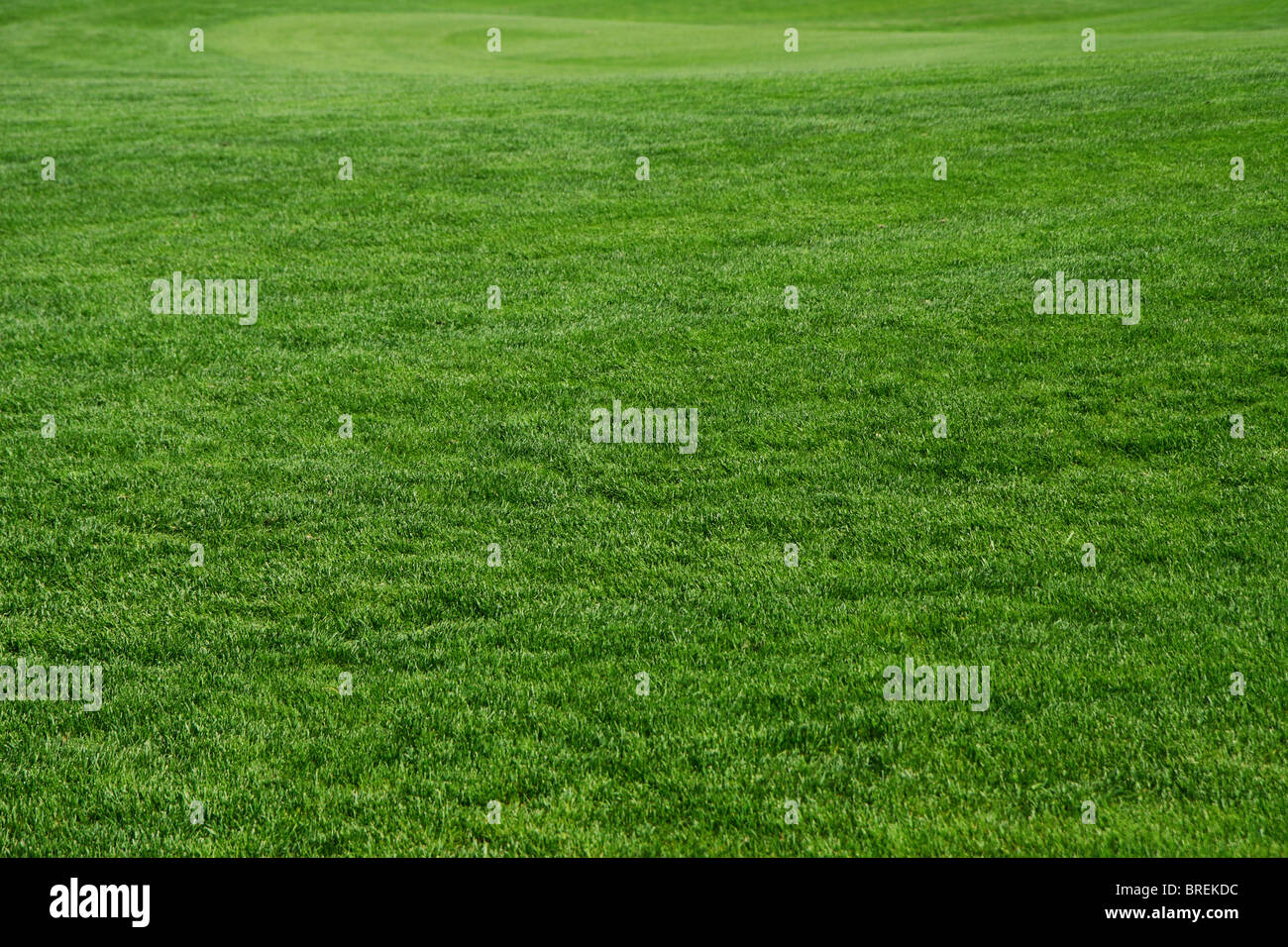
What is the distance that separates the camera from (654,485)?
8.82m

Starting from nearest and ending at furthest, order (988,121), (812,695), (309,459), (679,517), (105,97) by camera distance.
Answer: (812,695)
(679,517)
(309,459)
(988,121)
(105,97)

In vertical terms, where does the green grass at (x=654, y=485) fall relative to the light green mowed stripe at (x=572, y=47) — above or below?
below

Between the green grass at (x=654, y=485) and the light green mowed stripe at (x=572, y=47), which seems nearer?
the green grass at (x=654, y=485)

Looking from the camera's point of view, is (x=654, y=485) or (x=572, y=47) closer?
(x=654, y=485)

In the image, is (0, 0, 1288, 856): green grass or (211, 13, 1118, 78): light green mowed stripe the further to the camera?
(211, 13, 1118, 78): light green mowed stripe

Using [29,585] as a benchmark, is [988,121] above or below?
above

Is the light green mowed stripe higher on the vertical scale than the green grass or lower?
higher

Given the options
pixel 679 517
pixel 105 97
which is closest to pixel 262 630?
pixel 679 517

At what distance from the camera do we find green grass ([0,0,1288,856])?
5703mm

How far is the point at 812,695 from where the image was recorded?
20.8 feet

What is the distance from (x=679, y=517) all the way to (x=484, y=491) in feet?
5.33

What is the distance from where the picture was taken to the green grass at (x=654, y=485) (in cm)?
570
